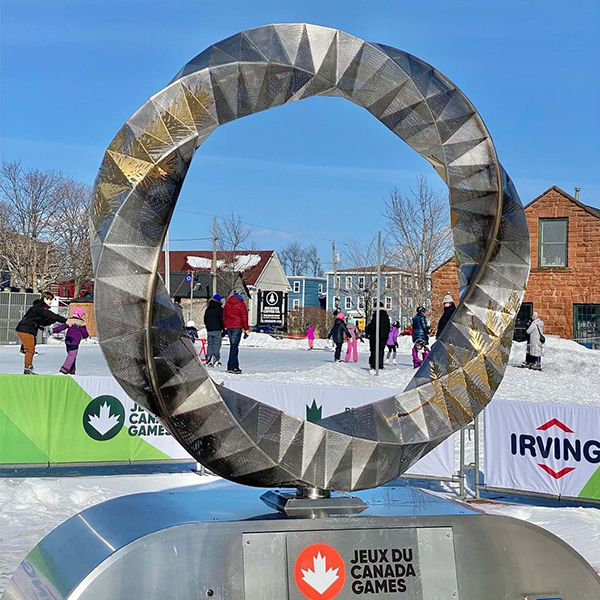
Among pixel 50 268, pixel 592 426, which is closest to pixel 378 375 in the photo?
pixel 592 426

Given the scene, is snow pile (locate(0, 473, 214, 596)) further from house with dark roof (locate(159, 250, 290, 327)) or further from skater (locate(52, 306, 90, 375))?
house with dark roof (locate(159, 250, 290, 327))

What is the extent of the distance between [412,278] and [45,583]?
144 feet

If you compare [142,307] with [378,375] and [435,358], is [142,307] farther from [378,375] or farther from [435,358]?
[378,375]

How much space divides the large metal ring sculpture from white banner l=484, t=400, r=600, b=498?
580 centimetres

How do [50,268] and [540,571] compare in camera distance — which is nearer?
[540,571]

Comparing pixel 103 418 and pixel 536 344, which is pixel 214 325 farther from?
pixel 536 344

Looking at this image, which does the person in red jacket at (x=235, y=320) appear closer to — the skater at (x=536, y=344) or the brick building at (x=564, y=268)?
the skater at (x=536, y=344)

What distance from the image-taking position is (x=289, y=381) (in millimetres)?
19828

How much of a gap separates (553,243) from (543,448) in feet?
83.7

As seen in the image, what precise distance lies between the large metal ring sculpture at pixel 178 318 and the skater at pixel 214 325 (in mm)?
16039

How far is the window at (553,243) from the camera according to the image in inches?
1380

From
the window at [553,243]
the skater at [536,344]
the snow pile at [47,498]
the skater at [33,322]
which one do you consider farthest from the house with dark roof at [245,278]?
the snow pile at [47,498]

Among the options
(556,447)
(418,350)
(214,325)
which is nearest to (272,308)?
(418,350)

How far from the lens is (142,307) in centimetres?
417
